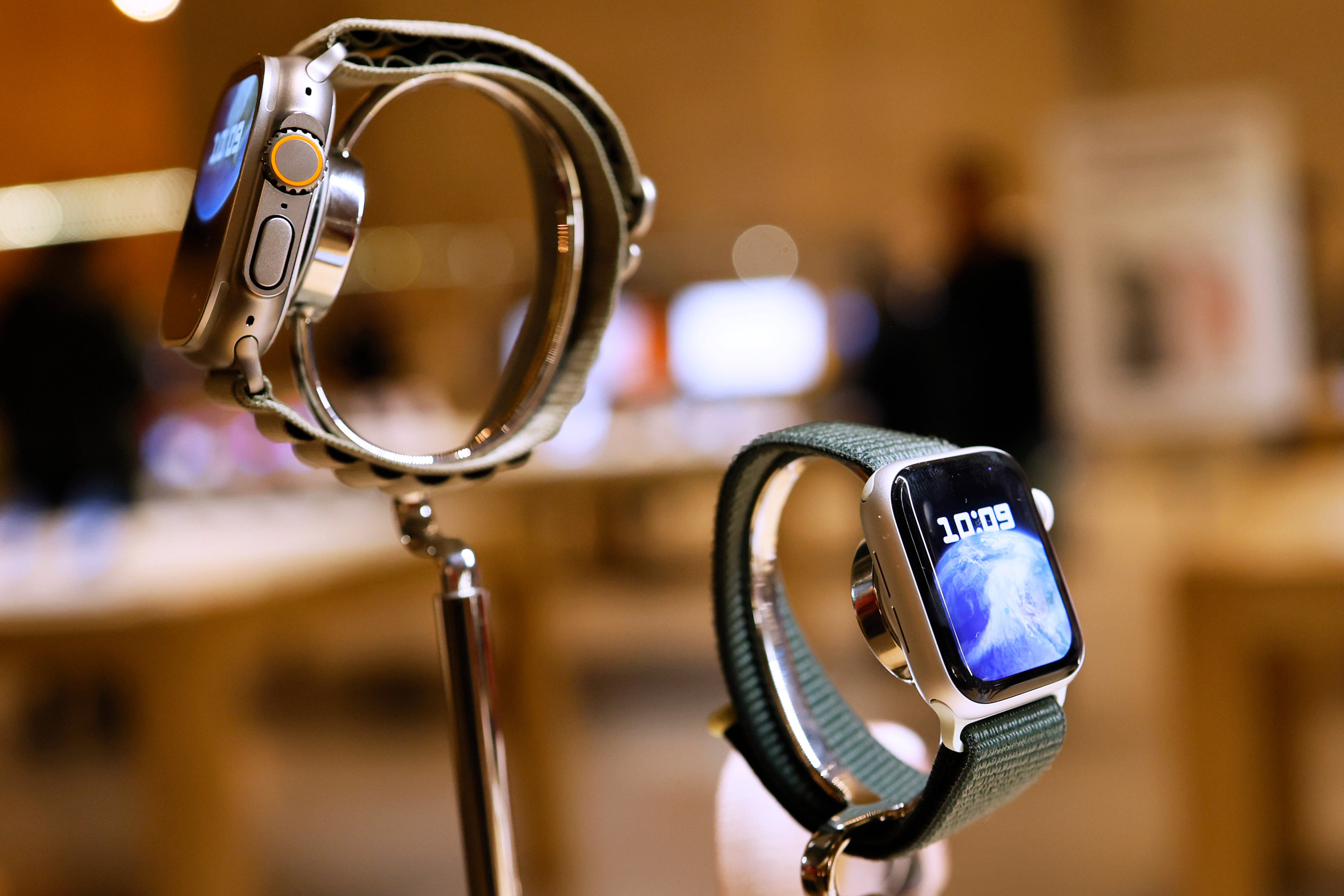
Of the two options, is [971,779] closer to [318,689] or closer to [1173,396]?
[318,689]

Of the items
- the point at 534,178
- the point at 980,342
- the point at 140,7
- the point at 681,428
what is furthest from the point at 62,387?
the point at 534,178

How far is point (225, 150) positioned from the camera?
0.39 m

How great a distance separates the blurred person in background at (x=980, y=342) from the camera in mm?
3576

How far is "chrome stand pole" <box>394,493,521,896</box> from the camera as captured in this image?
42 centimetres

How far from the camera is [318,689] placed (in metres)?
3.99

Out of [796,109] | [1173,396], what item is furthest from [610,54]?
[1173,396]

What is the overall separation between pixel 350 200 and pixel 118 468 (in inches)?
117

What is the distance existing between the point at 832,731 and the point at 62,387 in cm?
323

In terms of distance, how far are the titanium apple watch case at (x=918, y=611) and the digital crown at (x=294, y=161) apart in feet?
0.62

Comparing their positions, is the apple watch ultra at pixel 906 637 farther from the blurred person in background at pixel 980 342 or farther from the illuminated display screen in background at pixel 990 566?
the blurred person in background at pixel 980 342

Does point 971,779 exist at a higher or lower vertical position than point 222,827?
higher

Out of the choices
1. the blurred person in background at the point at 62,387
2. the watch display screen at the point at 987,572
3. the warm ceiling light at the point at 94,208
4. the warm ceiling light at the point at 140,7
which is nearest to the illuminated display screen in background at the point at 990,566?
the watch display screen at the point at 987,572

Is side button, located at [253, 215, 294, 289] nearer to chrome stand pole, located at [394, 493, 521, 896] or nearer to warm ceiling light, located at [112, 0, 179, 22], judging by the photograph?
chrome stand pole, located at [394, 493, 521, 896]

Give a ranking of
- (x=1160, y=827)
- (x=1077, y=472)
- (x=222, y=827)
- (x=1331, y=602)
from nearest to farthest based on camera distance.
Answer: (x=1331, y=602) → (x=222, y=827) → (x=1160, y=827) → (x=1077, y=472)
